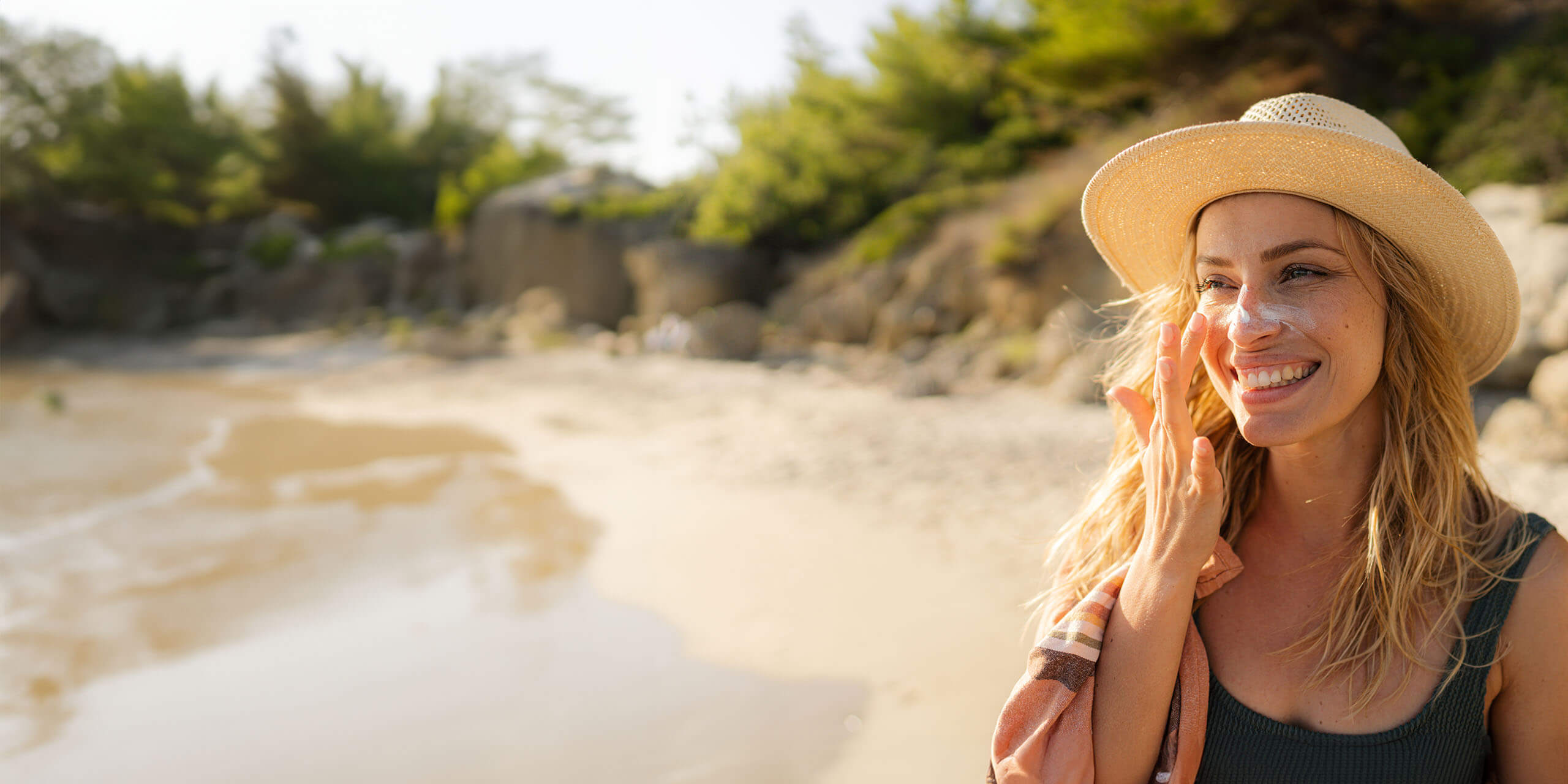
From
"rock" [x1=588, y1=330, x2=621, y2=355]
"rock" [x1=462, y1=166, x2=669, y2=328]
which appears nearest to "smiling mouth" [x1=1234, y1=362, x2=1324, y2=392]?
"rock" [x1=588, y1=330, x2=621, y2=355]

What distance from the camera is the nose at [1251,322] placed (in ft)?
4.70

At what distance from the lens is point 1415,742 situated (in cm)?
140

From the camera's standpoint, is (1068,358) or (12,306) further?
(12,306)

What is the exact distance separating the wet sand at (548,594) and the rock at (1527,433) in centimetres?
20

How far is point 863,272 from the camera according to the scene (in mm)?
14578

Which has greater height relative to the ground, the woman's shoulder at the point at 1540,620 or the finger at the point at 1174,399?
the finger at the point at 1174,399

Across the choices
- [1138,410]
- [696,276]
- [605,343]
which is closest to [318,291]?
[605,343]

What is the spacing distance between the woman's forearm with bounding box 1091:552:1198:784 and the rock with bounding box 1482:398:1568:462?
5.50m

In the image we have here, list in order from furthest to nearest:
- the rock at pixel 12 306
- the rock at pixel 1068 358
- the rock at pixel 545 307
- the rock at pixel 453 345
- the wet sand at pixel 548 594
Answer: the rock at pixel 12 306 < the rock at pixel 545 307 < the rock at pixel 453 345 < the rock at pixel 1068 358 < the wet sand at pixel 548 594

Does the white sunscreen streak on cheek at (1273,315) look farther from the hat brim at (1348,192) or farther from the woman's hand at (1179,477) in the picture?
the hat brim at (1348,192)

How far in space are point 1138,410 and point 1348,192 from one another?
46 cm

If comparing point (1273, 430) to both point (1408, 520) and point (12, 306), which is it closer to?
point (1408, 520)

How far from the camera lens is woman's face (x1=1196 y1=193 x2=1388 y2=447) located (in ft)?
4.72

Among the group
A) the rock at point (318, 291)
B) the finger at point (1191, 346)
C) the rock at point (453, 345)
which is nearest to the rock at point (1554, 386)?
the finger at point (1191, 346)
